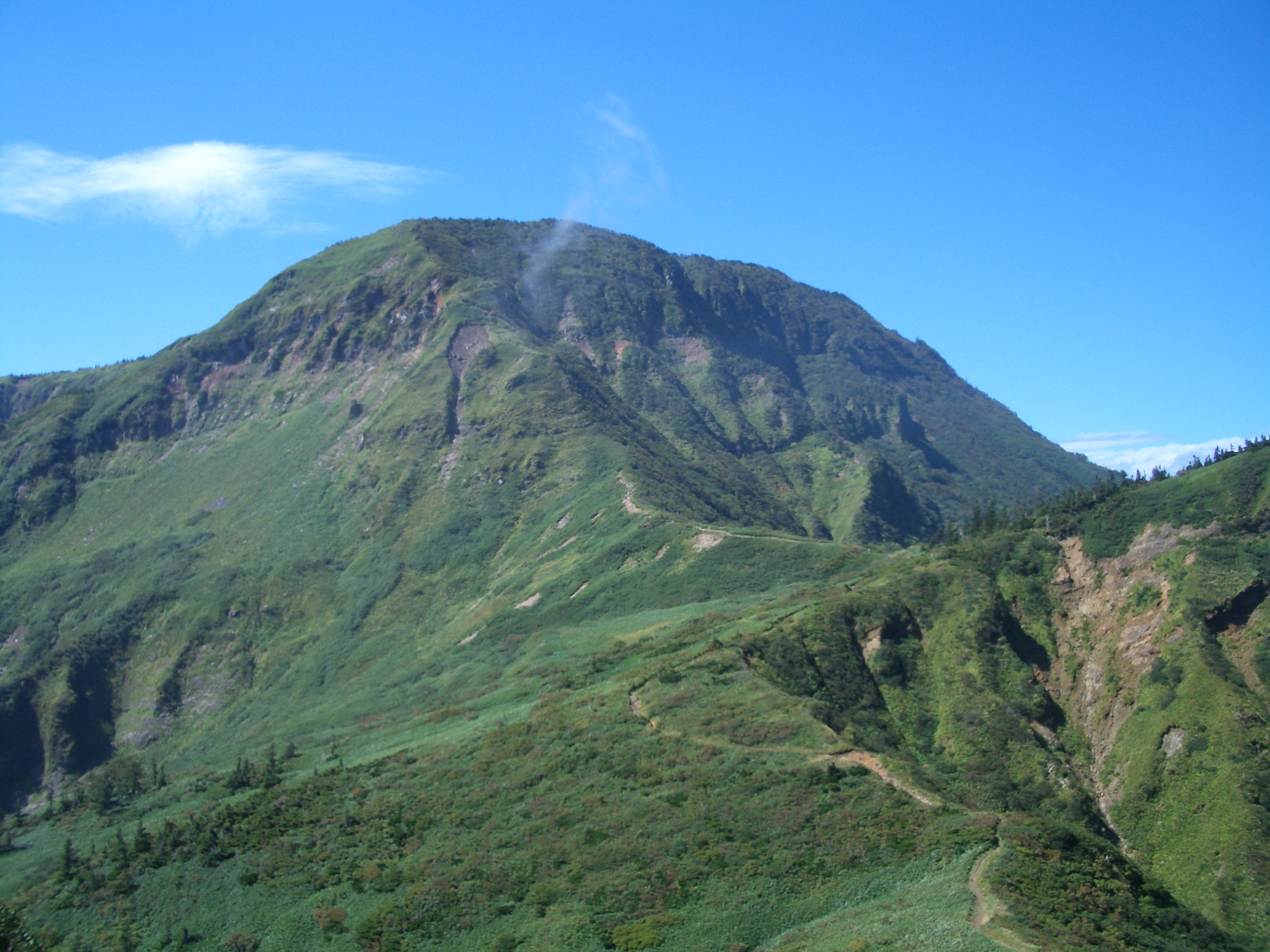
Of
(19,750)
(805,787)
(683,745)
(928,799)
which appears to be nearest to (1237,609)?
(928,799)

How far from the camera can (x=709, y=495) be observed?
18900 centimetres

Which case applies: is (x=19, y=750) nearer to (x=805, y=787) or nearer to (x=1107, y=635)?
(x=805, y=787)

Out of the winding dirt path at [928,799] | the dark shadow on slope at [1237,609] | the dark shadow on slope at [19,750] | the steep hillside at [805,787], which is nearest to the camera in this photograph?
the winding dirt path at [928,799]

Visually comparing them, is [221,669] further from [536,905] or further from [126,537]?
[536,905]

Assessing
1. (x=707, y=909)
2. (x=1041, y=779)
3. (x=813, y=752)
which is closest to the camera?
(x=707, y=909)

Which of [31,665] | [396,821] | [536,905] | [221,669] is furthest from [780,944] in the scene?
[31,665]

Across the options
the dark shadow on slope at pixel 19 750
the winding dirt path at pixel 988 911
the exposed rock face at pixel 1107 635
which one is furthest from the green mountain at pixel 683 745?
the dark shadow on slope at pixel 19 750

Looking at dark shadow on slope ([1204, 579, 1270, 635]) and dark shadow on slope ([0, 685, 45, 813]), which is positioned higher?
dark shadow on slope ([1204, 579, 1270, 635])

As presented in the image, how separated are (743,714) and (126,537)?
162 metres

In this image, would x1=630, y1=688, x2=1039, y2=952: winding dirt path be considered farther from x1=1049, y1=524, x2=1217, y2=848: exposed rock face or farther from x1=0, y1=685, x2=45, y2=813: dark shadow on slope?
x1=0, y1=685, x2=45, y2=813: dark shadow on slope

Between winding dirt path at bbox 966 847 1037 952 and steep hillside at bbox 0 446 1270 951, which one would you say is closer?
winding dirt path at bbox 966 847 1037 952

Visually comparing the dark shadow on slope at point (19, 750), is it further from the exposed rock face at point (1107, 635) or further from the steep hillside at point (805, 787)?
the exposed rock face at point (1107, 635)

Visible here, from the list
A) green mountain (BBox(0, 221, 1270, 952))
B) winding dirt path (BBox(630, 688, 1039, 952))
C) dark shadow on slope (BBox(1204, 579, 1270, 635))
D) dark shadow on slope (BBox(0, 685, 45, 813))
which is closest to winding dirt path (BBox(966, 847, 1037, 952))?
winding dirt path (BBox(630, 688, 1039, 952))

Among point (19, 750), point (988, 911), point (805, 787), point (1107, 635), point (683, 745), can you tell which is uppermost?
point (1107, 635)
